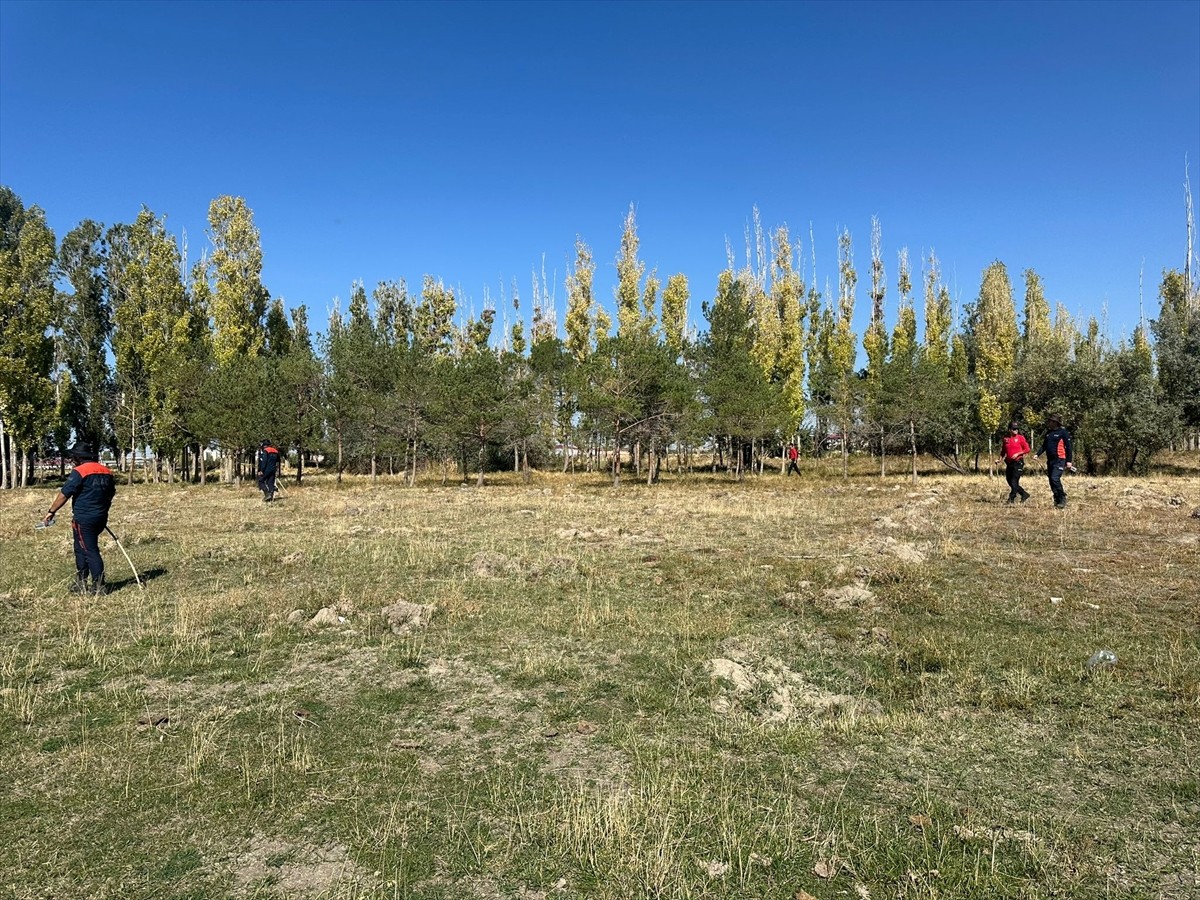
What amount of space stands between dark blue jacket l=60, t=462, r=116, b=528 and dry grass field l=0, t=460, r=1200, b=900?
44.8 inches

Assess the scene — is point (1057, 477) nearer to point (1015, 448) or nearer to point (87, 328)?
point (1015, 448)

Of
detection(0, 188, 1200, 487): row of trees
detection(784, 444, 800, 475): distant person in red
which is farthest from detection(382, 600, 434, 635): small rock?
detection(784, 444, 800, 475): distant person in red

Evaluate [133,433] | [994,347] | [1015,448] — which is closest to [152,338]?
[133,433]

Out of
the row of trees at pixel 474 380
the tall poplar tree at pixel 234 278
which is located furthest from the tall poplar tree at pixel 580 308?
the tall poplar tree at pixel 234 278

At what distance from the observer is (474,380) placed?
3478 centimetres

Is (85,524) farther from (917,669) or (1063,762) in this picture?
(1063,762)

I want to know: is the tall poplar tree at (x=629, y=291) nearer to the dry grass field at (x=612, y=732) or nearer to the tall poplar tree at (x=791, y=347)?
the tall poplar tree at (x=791, y=347)

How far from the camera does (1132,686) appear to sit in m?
5.63

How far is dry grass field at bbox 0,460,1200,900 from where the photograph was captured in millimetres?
3551

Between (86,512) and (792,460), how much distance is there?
4012cm

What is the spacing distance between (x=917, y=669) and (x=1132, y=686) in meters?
1.59

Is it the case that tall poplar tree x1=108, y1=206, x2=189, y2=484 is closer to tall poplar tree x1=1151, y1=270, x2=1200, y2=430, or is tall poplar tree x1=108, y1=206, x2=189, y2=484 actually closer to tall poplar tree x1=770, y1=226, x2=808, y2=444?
tall poplar tree x1=770, y1=226, x2=808, y2=444

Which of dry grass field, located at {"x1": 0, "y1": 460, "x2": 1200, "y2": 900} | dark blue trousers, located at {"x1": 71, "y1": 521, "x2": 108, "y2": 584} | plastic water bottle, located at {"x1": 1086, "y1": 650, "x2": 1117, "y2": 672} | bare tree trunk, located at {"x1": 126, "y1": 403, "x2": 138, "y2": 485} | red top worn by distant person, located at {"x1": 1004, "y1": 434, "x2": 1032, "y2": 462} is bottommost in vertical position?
dry grass field, located at {"x1": 0, "y1": 460, "x2": 1200, "y2": 900}

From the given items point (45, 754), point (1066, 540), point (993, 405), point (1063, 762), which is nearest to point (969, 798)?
point (1063, 762)
